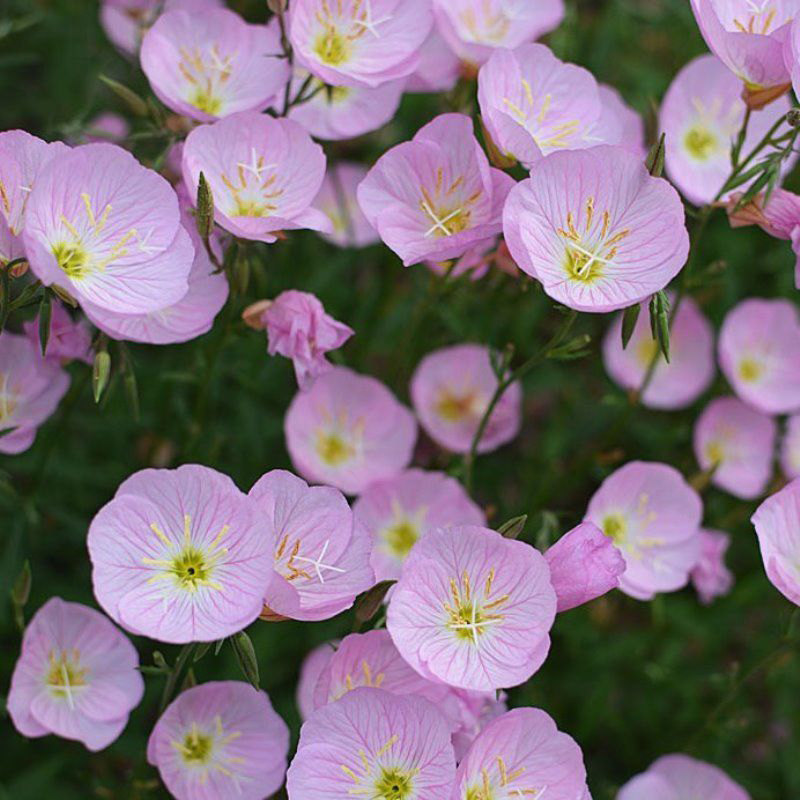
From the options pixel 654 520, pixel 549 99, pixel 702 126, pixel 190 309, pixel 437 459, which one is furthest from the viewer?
pixel 702 126

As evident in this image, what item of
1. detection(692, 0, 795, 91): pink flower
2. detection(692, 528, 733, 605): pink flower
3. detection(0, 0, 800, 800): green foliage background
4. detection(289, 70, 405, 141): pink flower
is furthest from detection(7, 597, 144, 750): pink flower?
detection(692, 0, 795, 91): pink flower

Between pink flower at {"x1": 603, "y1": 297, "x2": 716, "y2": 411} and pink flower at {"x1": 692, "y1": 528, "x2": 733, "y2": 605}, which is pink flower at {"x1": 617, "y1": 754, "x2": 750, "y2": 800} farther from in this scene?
pink flower at {"x1": 603, "y1": 297, "x2": 716, "y2": 411}

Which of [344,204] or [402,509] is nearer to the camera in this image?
[402,509]

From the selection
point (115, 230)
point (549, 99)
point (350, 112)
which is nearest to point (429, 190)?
point (549, 99)

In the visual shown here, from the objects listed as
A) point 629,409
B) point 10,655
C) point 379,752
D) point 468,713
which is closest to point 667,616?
point 629,409

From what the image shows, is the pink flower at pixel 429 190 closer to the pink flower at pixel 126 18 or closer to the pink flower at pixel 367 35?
the pink flower at pixel 367 35

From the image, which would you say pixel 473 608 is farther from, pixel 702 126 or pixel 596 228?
pixel 702 126

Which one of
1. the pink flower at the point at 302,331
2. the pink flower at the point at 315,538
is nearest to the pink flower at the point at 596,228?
the pink flower at the point at 302,331
